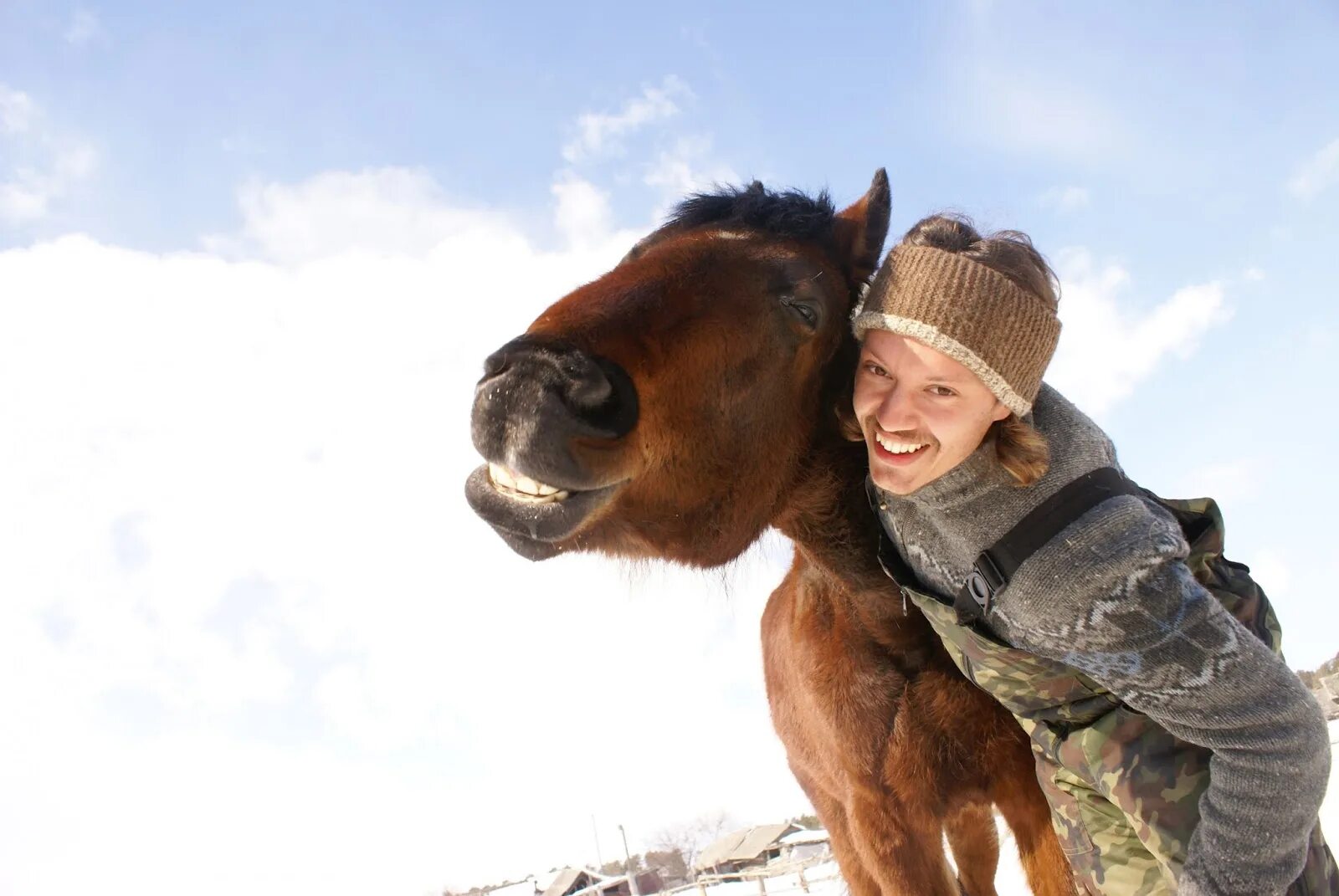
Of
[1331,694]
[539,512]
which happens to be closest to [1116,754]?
[539,512]

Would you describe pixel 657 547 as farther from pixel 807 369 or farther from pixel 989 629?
pixel 989 629

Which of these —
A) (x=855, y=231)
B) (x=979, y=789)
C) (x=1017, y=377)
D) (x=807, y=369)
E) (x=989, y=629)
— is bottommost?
(x=979, y=789)

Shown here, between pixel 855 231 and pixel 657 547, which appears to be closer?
pixel 657 547

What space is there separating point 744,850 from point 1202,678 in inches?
1665

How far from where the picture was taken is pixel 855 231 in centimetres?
304

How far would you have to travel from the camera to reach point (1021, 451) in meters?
2.34

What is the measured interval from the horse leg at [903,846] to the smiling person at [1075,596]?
53 cm

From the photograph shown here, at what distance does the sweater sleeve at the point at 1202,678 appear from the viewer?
2066mm

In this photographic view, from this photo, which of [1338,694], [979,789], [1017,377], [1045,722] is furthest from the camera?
[1338,694]

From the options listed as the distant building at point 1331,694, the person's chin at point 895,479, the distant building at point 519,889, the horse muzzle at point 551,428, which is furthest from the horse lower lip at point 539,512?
the distant building at point 519,889

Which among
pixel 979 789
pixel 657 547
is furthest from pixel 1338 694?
pixel 657 547

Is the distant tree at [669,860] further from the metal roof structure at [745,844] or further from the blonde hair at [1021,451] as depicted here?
the blonde hair at [1021,451]

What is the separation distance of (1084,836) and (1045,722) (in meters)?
0.37

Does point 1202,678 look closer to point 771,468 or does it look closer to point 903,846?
point 771,468
